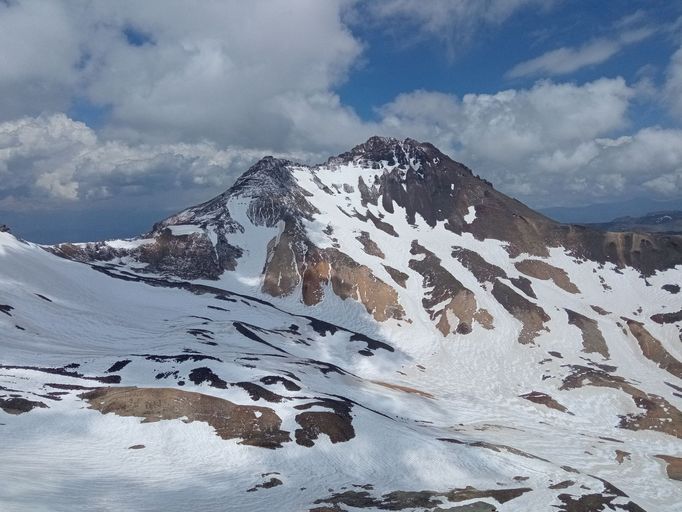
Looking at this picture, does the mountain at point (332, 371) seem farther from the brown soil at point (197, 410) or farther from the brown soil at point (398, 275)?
the brown soil at point (398, 275)

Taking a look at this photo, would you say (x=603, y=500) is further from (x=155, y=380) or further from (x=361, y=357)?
(x=361, y=357)

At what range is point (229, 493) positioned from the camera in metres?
47.2

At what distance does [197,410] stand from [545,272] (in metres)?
155

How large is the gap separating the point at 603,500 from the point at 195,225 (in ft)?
522

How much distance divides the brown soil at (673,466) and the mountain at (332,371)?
0.42m

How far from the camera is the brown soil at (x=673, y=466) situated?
71.8 metres

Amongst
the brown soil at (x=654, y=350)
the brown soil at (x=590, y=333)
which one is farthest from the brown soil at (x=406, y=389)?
the brown soil at (x=654, y=350)

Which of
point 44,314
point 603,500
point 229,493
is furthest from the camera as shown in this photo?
point 44,314

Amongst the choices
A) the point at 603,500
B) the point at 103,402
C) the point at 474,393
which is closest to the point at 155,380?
the point at 103,402

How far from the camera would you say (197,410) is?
6203 cm

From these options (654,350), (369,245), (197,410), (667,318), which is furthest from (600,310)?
(197,410)

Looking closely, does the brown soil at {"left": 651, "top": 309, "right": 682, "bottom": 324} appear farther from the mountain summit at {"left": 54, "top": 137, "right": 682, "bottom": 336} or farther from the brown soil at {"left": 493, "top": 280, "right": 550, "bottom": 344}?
the brown soil at {"left": 493, "top": 280, "right": 550, "bottom": 344}

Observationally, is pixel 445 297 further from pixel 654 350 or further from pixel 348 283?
pixel 654 350

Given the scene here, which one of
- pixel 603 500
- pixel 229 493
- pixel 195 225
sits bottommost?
pixel 603 500
